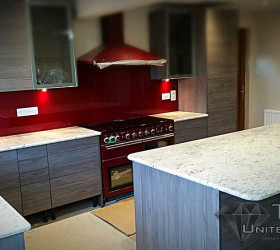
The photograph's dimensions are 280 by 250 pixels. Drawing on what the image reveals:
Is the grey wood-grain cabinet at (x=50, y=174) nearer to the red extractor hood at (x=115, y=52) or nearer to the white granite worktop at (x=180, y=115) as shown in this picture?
the red extractor hood at (x=115, y=52)

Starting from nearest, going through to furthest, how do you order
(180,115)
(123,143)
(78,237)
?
1. (78,237)
2. (123,143)
3. (180,115)

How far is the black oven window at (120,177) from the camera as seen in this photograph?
11.8ft

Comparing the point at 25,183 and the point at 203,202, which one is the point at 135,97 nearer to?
the point at 25,183

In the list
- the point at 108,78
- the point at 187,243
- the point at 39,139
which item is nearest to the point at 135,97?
the point at 108,78

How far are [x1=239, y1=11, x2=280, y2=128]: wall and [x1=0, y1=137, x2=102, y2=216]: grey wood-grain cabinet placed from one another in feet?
7.84

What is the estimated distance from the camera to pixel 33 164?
3.09 metres

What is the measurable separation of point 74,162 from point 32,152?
43cm

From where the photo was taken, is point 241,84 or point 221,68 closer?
point 221,68

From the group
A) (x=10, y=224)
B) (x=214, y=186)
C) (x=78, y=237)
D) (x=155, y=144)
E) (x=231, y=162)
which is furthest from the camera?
(x=155, y=144)

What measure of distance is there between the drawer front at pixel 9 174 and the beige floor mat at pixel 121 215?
0.85 metres

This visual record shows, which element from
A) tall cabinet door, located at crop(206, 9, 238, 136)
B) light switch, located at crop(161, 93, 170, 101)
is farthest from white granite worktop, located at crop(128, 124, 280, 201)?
light switch, located at crop(161, 93, 170, 101)

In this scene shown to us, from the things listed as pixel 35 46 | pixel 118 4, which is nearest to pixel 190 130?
pixel 118 4

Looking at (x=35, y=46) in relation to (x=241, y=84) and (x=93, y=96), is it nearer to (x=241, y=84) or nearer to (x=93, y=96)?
(x=93, y=96)

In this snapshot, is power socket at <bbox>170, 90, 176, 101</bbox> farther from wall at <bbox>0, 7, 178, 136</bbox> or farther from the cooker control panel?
the cooker control panel
